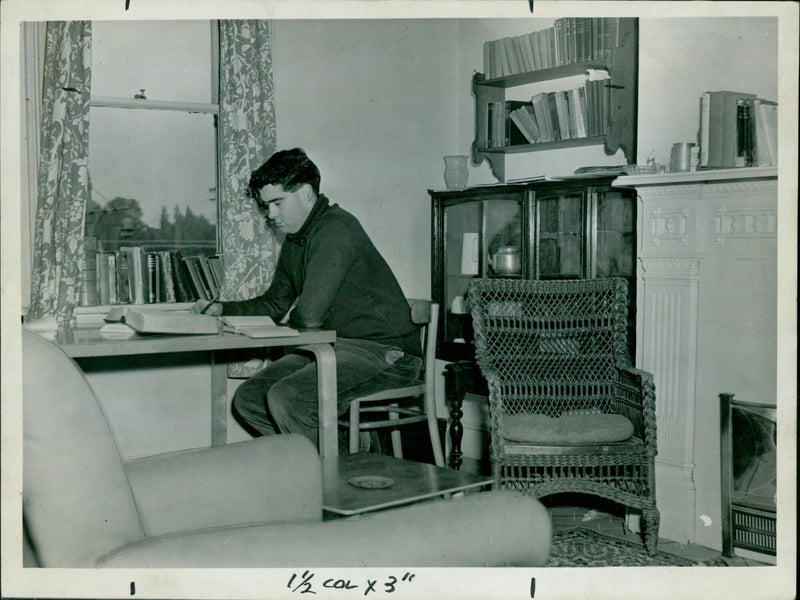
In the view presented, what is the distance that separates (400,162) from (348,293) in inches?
54.9

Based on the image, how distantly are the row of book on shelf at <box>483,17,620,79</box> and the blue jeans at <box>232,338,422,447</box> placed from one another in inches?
64.8

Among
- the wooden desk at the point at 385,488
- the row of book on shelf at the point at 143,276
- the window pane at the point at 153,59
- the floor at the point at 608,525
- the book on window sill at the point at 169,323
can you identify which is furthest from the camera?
the window pane at the point at 153,59

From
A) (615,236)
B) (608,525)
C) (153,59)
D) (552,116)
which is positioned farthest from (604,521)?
(153,59)

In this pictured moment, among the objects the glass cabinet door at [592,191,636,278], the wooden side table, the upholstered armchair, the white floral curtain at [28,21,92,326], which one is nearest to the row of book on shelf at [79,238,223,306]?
the white floral curtain at [28,21,92,326]

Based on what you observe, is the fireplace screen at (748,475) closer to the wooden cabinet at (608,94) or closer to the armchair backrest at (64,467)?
the wooden cabinet at (608,94)

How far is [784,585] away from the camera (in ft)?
5.70

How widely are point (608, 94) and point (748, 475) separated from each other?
1786 millimetres

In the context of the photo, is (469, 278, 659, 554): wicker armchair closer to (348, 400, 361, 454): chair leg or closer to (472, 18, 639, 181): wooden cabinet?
(348, 400, 361, 454): chair leg

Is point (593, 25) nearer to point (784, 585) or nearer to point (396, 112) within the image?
point (396, 112)

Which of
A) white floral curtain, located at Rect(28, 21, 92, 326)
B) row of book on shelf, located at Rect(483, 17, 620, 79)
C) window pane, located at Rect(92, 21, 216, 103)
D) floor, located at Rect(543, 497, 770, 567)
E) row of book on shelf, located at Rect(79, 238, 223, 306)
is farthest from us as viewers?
row of book on shelf, located at Rect(483, 17, 620, 79)

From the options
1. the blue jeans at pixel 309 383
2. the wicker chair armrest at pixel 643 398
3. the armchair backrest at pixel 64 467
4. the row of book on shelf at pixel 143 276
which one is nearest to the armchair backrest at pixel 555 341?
the wicker chair armrest at pixel 643 398

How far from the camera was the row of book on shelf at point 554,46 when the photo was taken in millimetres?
3605

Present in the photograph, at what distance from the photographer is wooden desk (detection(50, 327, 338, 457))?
2458mm

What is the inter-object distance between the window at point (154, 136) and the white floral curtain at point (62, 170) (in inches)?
8.4
